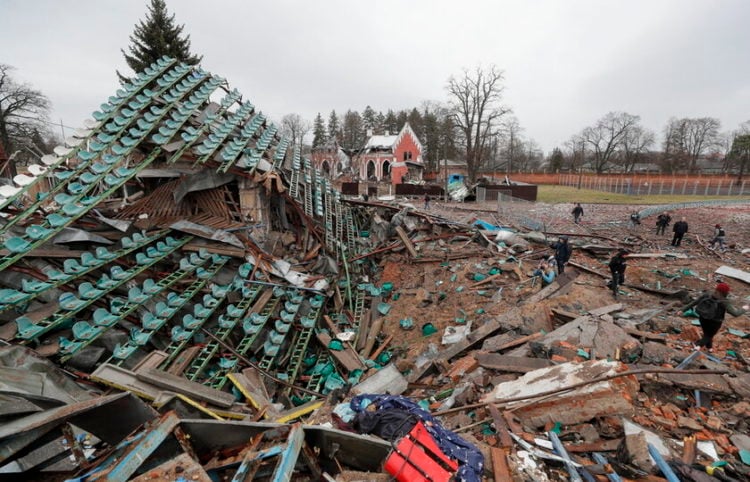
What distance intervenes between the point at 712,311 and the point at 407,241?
829 cm

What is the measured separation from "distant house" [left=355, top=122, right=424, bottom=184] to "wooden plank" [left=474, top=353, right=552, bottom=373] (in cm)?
4189

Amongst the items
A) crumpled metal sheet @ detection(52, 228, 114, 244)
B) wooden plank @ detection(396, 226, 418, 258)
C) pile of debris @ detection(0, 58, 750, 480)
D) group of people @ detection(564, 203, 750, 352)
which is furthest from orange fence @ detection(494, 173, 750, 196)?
crumpled metal sheet @ detection(52, 228, 114, 244)

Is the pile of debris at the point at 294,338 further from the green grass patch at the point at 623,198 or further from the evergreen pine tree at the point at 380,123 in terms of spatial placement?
the evergreen pine tree at the point at 380,123

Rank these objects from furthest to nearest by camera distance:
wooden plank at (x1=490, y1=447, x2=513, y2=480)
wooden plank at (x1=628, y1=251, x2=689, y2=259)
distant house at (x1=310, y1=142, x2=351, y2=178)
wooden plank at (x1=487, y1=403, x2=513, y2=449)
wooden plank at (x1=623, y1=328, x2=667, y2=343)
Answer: distant house at (x1=310, y1=142, x2=351, y2=178) → wooden plank at (x1=628, y1=251, x2=689, y2=259) → wooden plank at (x1=623, y1=328, x2=667, y2=343) → wooden plank at (x1=487, y1=403, x2=513, y2=449) → wooden plank at (x1=490, y1=447, x2=513, y2=480)

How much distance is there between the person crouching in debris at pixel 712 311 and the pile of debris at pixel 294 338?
0.93ft

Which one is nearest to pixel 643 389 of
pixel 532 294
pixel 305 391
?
pixel 532 294

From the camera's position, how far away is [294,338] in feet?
25.7

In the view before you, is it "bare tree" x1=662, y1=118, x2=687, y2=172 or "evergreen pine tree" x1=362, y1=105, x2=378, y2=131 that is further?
"evergreen pine tree" x1=362, y1=105, x2=378, y2=131

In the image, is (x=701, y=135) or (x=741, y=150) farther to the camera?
(x=701, y=135)

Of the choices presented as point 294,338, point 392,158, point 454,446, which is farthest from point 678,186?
point 454,446

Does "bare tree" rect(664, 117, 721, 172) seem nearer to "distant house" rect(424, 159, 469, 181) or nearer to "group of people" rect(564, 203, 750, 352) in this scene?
"distant house" rect(424, 159, 469, 181)

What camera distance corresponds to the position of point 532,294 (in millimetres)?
8719

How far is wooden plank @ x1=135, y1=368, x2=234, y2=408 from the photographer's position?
4.93m

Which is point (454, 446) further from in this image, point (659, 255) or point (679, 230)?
point (679, 230)
